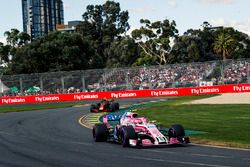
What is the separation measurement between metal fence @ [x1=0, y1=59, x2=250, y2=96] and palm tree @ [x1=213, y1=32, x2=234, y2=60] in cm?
4532

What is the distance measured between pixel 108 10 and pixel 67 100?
66211mm

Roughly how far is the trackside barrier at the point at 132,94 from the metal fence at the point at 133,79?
0.43 m

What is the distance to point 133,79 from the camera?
5047 cm

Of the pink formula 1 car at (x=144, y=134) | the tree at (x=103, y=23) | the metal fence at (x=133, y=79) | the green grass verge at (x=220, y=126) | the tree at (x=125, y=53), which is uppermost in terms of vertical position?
the tree at (x=103, y=23)

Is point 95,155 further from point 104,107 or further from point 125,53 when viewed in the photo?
point 125,53

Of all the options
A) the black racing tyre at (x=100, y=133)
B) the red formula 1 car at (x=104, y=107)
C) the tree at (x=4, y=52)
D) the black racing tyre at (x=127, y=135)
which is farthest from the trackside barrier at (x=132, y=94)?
the tree at (x=4, y=52)

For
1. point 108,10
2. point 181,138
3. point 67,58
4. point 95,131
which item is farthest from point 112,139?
point 108,10

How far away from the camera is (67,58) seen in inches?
3142

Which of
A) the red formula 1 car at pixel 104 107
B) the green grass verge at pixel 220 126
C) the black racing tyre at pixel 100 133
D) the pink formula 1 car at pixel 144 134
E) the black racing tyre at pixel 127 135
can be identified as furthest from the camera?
the red formula 1 car at pixel 104 107

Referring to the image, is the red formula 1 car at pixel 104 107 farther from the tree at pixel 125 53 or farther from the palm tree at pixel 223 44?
the palm tree at pixel 223 44

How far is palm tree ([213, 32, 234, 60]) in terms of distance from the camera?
94444mm

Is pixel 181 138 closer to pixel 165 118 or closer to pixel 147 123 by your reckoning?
pixel 147 123

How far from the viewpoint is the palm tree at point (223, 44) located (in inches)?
3718

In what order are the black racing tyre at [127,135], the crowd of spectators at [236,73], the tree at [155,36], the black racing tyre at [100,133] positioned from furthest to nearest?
the tree at [155,36] < the crowd of spectators at [236,73] < the black racing tyre at [100,133] < the black racing tyre at [127,135]
